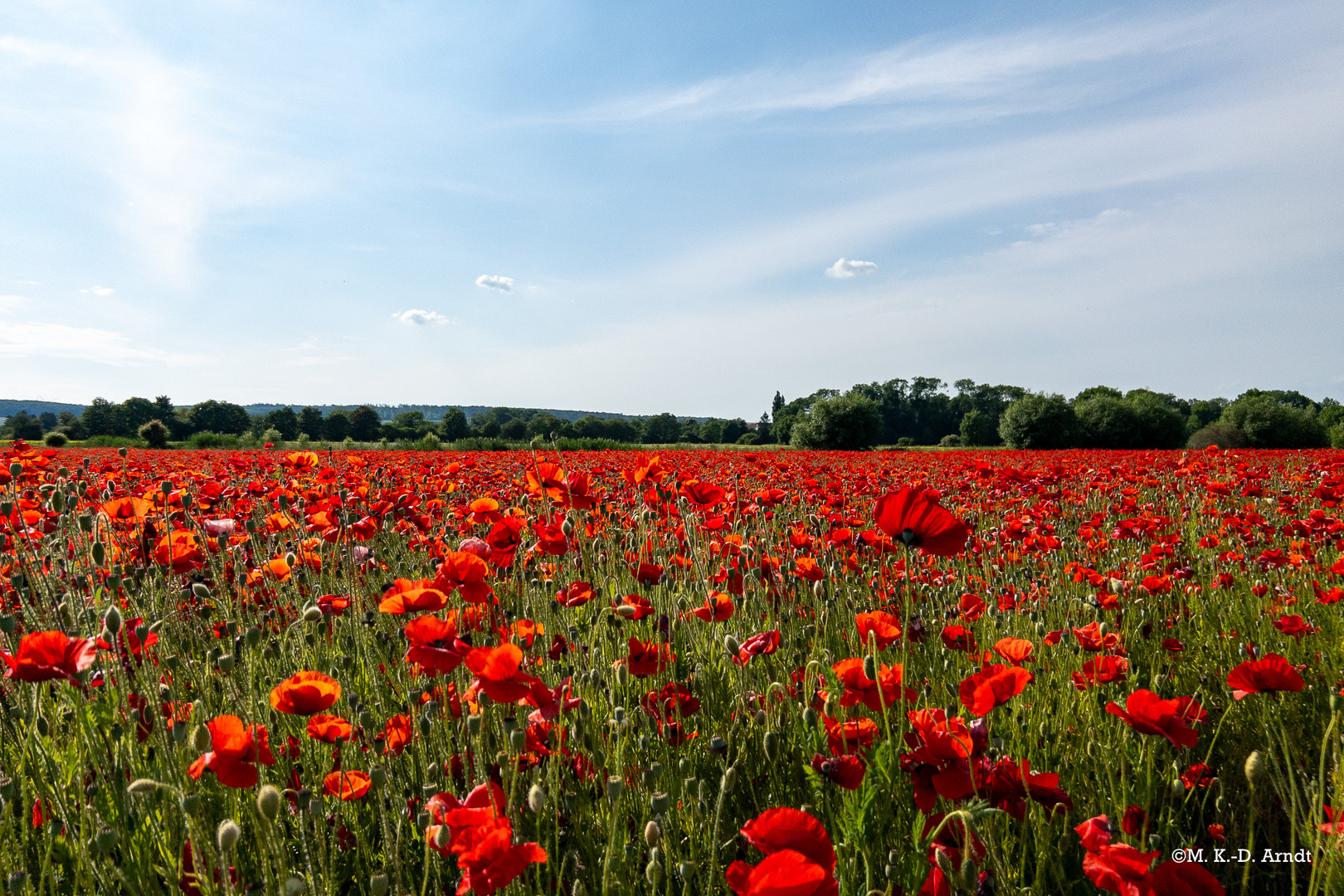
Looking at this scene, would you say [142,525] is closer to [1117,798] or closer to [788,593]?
[788,593]

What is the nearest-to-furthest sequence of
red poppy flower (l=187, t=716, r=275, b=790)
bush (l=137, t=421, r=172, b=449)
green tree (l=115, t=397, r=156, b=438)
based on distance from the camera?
1. red poppy flower (l=187, t=716, r=275, b=790)
2. bush (l=137, t=421, r=172, b=449)
3. green tree (l=115, t=397, r=156, b=438)

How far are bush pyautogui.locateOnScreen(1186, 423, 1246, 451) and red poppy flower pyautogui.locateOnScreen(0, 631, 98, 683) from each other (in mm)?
36684

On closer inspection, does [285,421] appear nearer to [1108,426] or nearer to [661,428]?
[661,428]

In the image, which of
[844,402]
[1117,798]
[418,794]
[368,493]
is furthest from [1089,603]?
[844,402]

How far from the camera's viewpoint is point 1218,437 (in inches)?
1225

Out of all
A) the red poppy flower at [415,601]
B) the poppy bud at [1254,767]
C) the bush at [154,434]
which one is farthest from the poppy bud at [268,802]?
the bush at [154,434]

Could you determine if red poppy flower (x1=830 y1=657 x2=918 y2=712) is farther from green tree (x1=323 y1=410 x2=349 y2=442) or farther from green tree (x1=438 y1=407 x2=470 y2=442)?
green tree (x1=323 y1=410 x2=349 y2=442)

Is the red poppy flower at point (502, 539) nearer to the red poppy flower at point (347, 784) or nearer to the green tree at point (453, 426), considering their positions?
the red poppy flower at point (347, 784)

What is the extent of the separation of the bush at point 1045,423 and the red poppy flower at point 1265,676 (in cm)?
4274

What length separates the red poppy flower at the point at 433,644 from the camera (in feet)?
4.71

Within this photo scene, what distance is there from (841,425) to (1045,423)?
12.1 m

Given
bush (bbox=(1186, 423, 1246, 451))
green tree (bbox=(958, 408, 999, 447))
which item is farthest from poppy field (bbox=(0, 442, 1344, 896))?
green tree (bbox=(958, 408, 999, 447))

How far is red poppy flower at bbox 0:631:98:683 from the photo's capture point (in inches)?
49.0

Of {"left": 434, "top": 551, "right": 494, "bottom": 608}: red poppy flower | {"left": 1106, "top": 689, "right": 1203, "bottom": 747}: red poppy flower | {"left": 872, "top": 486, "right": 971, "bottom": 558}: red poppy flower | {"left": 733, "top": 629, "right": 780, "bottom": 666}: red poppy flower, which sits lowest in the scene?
{"left": 733, "top": 629, "right": 780, "bottom": 666}: red poppy flower
